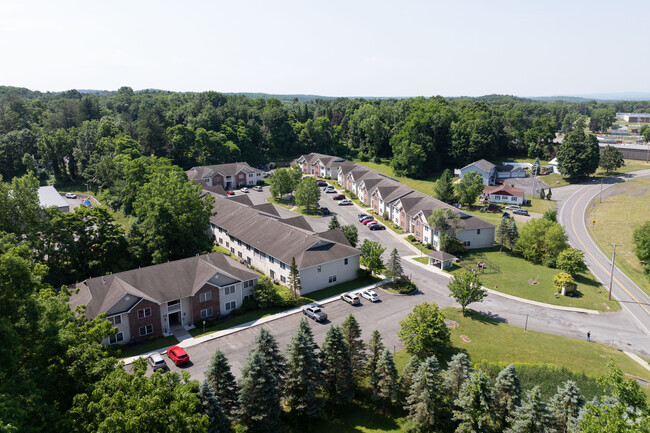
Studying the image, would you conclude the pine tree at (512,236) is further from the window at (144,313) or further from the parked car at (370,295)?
the window at (144,313)

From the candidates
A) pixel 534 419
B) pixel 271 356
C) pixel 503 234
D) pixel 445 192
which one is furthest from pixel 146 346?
pixel 445 192

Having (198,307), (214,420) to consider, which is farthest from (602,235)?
(214,420)

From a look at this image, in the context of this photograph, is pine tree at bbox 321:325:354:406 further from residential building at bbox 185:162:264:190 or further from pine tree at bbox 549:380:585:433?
residential building at bbox 185:162:264:190

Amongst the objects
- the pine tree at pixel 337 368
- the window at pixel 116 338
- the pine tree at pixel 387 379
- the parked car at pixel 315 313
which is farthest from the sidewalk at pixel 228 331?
the pine tree at pixel 387 379

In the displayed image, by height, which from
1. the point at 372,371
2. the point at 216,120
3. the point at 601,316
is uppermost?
the point at 216,120

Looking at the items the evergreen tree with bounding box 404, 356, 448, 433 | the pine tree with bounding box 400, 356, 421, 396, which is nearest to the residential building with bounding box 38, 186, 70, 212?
the pine tree with bounding box 400, 356, 421, 396

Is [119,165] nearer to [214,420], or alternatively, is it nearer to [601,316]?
[214,420]
